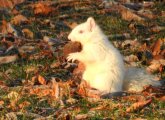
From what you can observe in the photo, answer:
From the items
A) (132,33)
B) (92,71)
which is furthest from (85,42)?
(132,33)

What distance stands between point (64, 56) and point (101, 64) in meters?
0.95

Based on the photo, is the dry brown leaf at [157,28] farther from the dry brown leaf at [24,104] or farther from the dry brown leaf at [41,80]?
the dry brown leaf at [24,104]

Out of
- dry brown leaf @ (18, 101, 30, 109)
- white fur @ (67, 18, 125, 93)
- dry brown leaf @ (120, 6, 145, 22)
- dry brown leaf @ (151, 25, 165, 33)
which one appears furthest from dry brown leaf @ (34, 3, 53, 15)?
dry brown leaf @ (18, 101, 30, 109)

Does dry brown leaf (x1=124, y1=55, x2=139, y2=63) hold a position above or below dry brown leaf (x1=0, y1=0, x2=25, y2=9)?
below

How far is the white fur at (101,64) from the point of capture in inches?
252

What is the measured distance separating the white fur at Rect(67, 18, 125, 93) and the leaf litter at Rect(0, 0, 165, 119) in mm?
155

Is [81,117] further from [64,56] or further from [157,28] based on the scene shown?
[157,28]

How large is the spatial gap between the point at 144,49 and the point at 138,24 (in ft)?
5.71

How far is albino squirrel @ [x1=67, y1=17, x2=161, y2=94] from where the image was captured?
252 inches

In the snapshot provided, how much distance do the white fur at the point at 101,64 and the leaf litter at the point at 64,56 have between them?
155 millimetres

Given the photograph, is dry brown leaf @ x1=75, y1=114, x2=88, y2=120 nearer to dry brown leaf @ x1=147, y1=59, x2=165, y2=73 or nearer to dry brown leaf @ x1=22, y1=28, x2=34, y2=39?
dry brown leaf @ x1=147, y1=59, x2=165, y2=73

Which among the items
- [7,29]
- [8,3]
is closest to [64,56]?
[7,29]

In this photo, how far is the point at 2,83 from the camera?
6.89 meters

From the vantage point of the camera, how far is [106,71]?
6.48 meters
